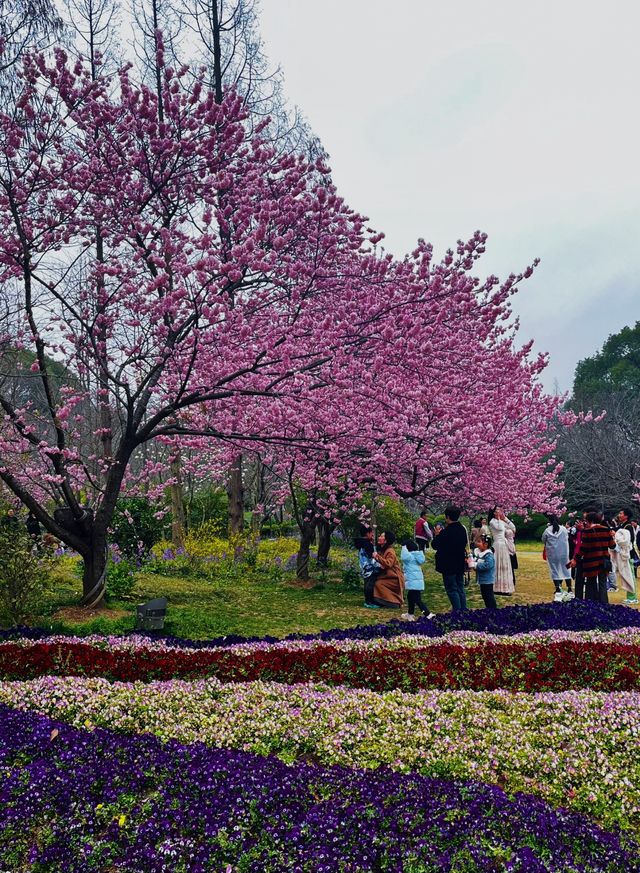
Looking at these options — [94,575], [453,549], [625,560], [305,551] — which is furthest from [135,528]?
[625,560]

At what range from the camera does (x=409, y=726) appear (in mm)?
4012

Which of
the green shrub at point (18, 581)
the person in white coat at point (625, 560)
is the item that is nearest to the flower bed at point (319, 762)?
the green shrub at point (18, 581)

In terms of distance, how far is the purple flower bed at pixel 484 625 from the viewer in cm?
728

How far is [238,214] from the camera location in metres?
8.69

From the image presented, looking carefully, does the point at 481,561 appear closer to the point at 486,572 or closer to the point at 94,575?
the point at 486,572

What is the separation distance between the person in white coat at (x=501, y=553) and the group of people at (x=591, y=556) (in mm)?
760

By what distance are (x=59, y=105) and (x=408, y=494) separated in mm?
9239

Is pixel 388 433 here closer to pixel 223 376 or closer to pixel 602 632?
pixel 223 376

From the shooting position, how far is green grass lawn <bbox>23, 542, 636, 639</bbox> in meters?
8.87

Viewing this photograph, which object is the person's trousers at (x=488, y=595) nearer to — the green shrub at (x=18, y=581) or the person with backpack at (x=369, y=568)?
the person with backpack at (x=369, y=568)

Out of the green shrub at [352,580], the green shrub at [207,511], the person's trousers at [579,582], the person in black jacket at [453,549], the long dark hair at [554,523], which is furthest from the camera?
the green shrub at [207,511]

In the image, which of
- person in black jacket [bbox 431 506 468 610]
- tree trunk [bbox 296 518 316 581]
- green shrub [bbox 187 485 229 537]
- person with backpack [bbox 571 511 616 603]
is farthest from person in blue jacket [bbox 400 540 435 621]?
green shrub [bbox 187 485 229 537]

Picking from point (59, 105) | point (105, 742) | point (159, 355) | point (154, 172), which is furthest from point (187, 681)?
point (59, 105)

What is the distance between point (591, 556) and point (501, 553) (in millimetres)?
1745
